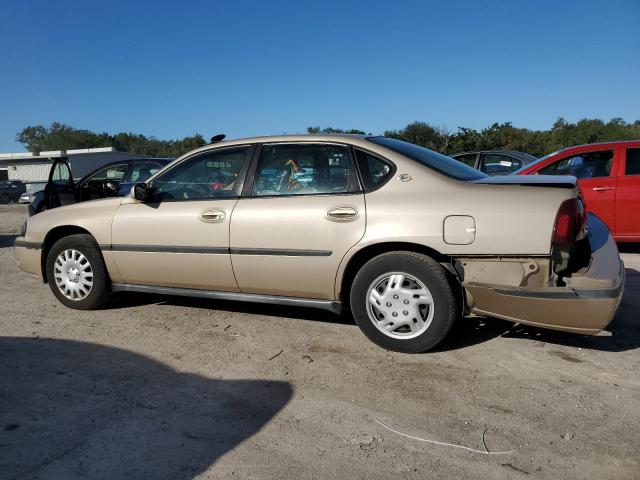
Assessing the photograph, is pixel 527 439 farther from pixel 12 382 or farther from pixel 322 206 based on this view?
pixel 12 382

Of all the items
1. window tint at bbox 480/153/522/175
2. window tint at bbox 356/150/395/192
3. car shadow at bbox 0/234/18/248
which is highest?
window tint at bbox 480/153/522/175

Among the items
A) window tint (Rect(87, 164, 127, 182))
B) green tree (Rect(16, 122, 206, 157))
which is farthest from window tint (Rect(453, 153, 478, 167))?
green tree (Rect(16, 122, 206, 157))

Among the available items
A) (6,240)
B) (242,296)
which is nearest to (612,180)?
(242,296)

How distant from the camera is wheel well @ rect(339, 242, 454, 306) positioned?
11.4ft

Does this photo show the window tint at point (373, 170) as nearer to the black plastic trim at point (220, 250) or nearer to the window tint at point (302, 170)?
the window tint at point (302, 170)

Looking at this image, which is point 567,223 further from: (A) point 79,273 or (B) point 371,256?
(A) point 79,273

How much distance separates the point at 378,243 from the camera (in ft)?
11.6

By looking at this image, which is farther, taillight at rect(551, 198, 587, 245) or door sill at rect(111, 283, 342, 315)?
door sill at rect(111, 283, 342, 315)

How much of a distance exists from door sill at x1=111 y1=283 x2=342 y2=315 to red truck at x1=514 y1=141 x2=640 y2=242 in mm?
4503

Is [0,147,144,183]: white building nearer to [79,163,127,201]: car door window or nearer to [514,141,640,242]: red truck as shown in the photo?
[79,163,127,201]: car door window

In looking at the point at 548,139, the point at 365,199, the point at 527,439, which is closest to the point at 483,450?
the point at 527,439

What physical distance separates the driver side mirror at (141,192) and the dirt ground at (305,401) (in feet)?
3.52

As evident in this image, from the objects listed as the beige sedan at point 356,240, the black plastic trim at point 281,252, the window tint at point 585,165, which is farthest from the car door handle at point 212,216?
the window tint at point 585,165

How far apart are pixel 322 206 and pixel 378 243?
0.50 m
